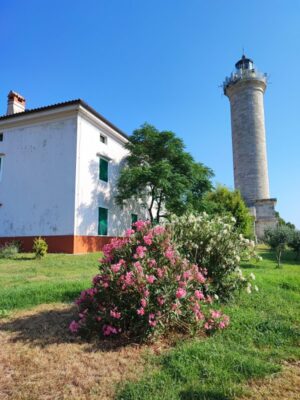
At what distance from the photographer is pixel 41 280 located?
7.41m

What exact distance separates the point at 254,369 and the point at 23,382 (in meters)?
2.40

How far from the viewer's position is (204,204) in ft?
56.4

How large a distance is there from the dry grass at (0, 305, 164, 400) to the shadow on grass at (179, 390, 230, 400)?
581mm


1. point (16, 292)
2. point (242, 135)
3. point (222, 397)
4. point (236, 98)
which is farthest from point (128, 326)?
point (236, 98)

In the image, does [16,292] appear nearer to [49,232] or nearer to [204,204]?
[49,232]

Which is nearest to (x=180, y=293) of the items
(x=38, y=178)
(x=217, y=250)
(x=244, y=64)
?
(x=217, y=250)

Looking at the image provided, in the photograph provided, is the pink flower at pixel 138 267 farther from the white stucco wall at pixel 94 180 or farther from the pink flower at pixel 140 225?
the white stucco wall at pixel 94 180

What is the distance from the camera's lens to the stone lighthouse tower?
90.2 feet

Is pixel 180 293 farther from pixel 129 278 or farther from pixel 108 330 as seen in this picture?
pixel 108 330

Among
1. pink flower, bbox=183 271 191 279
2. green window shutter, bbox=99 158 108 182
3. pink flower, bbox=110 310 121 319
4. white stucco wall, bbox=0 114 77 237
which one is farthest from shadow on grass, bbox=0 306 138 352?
green window shutter, bbox=99 158 108 182

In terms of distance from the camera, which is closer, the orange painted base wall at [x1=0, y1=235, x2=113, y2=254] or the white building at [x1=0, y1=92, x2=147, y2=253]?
the orange painted base wall at [x1=0, y1=235, x2=113, y2=254]

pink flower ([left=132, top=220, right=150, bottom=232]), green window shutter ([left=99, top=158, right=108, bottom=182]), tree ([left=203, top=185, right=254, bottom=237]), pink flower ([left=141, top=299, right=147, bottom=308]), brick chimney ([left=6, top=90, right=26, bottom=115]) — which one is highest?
brick chimney ([left=6, top=90, right=26, bottom=115])

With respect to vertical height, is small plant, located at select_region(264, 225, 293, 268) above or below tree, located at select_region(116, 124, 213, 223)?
below

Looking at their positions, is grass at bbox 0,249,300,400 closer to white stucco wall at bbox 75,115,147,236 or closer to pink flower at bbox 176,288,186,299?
pink flower at bbox 176,288,186,299
